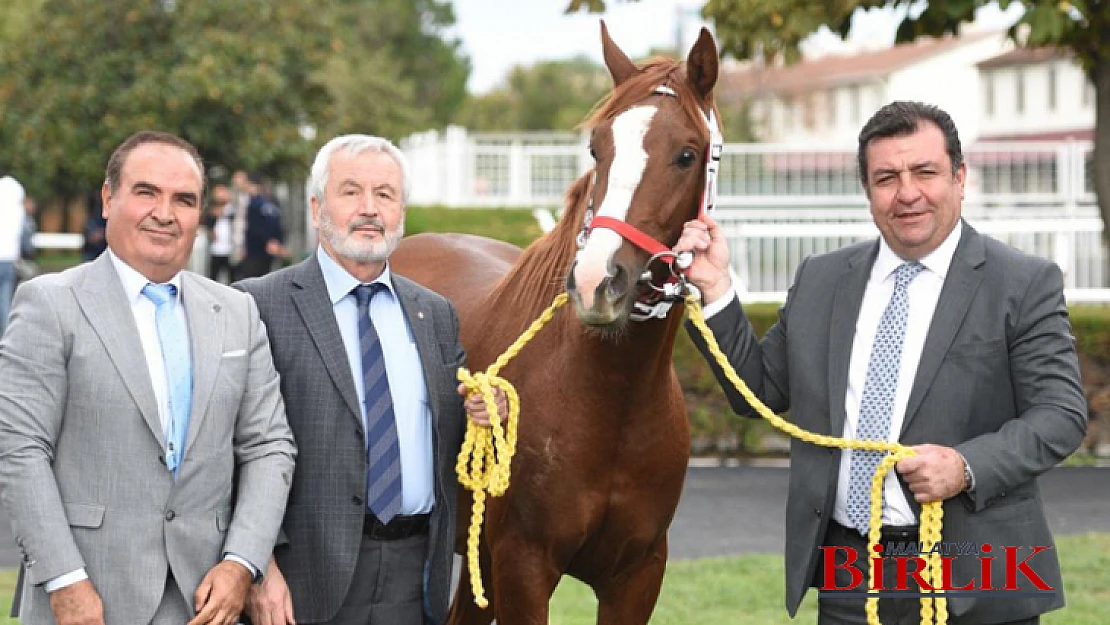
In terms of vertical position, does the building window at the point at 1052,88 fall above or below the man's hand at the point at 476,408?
above

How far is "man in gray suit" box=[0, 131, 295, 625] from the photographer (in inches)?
115

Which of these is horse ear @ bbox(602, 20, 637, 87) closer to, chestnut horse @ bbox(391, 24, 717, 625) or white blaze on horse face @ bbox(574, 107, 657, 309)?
chestnut horse @ bbox(391, 24, 717, 625)

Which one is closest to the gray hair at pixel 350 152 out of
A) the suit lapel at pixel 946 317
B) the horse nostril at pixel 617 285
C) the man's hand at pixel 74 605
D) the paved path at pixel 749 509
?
the horse nostril at pixel 617 285

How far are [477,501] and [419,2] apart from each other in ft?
164

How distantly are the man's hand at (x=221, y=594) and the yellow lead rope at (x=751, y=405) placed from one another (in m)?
0.62

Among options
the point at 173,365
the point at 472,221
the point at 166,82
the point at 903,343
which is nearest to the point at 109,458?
the point at 173,365

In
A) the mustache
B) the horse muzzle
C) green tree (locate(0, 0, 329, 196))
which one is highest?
green tree (locate(0, 0, 329, 196))

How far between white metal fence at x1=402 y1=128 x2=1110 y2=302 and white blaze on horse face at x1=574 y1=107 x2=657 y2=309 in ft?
27.0

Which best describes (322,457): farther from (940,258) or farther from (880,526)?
(940,258)

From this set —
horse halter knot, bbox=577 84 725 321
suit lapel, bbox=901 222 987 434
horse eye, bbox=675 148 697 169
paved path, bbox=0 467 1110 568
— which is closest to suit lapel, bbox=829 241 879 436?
suit lapel, bbox=901 222 987 434

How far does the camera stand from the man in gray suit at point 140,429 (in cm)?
293

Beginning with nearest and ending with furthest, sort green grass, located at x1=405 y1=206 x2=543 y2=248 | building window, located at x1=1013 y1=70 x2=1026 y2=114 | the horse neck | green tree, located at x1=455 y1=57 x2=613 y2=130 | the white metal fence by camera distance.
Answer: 1. the horse neck
2. the white metal fence
3. green grass, located at x1=405 y1=206 x2=543 y2=248
4. green tree, located at x1=455 y1=57 x2=613 y2=130
5. building window, located at x1=1013 y1=70 x2=1026 y2=114

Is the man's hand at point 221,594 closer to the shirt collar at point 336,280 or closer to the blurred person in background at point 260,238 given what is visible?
the shirt collar at point 336,280

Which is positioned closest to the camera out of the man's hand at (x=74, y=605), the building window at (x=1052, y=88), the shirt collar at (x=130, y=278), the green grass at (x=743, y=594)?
the man's hand at (x=74, y=605)
